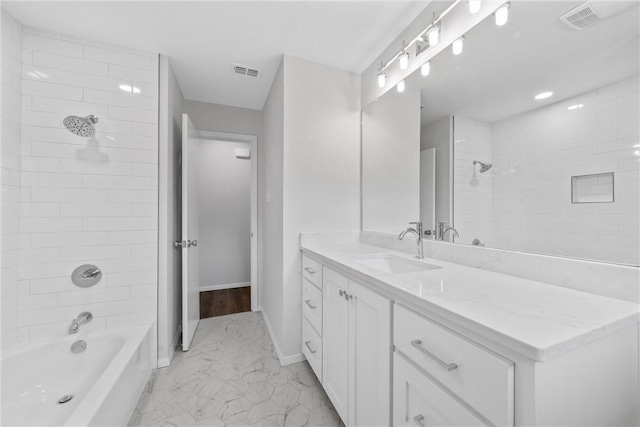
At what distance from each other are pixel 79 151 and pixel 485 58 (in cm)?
255

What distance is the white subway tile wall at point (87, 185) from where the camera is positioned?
1.71m

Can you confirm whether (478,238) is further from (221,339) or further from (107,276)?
(107,276)

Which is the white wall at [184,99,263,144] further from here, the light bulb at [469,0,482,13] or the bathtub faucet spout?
the light bulb at [469,0,482,13]

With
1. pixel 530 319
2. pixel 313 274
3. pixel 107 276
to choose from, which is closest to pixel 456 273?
pixel 530 319

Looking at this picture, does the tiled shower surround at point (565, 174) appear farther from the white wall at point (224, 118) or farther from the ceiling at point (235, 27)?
the white wall at point (224, 118)

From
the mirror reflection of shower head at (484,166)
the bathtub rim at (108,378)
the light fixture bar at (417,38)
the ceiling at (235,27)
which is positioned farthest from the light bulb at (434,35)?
the bathtub rim at (108,378)

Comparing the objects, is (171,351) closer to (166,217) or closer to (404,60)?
(166,217)

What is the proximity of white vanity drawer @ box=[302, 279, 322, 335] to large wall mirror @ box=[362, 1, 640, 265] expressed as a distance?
2.73ft

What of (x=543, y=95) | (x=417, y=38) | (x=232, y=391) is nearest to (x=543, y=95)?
(x=543, y=95)

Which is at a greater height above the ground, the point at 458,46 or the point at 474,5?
the point at 474,5

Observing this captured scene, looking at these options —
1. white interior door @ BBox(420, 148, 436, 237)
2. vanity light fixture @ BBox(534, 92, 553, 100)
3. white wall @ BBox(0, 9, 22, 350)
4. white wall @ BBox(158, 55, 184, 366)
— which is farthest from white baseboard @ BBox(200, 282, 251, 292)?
vanity light fixture @ BBox(534, 92, 553, 100)

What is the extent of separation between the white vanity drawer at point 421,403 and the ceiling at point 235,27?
6.18 ft

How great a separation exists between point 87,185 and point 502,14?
103 inches

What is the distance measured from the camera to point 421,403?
32.3 inches
